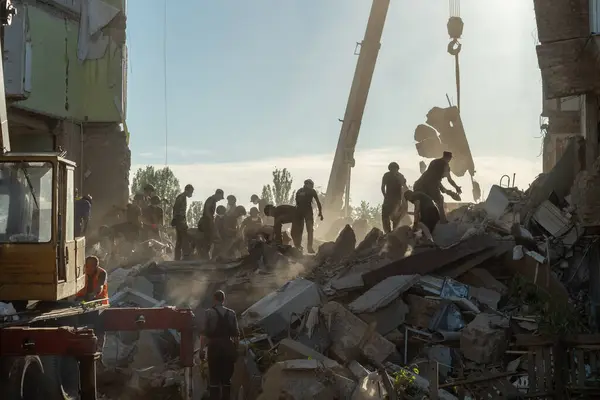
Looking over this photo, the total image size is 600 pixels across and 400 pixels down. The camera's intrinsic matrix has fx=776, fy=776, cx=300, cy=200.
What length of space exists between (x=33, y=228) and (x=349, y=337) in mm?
5189

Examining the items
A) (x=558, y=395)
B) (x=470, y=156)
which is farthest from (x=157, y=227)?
(x=558, y=395)

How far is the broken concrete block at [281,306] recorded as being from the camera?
11695 millimetres

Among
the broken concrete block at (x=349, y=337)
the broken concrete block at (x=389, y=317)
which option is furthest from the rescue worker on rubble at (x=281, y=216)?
the broken concrete block at (x=349, y=337)

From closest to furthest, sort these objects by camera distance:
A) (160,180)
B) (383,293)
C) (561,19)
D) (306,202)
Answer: (561,19) < (383,293) < (306,202) < (160,180)

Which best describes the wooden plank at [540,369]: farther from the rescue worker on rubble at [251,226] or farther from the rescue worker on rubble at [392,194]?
the rescue worker on rubble at [251,226]

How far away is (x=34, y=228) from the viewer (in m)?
7.48

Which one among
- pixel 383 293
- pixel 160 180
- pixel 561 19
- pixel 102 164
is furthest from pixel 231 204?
pixel 160 180

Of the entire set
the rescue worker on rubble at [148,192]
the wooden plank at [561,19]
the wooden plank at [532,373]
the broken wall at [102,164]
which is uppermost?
the wooden plank at [561,19]

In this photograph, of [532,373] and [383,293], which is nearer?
[532,373]

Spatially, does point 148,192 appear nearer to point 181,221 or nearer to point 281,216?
point 181,221

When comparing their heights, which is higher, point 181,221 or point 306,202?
point 306,202

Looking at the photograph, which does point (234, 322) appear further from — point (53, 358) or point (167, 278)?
point (167, 278)

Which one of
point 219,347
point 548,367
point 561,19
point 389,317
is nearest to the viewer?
point 548,367

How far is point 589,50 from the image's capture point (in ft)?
32.7
